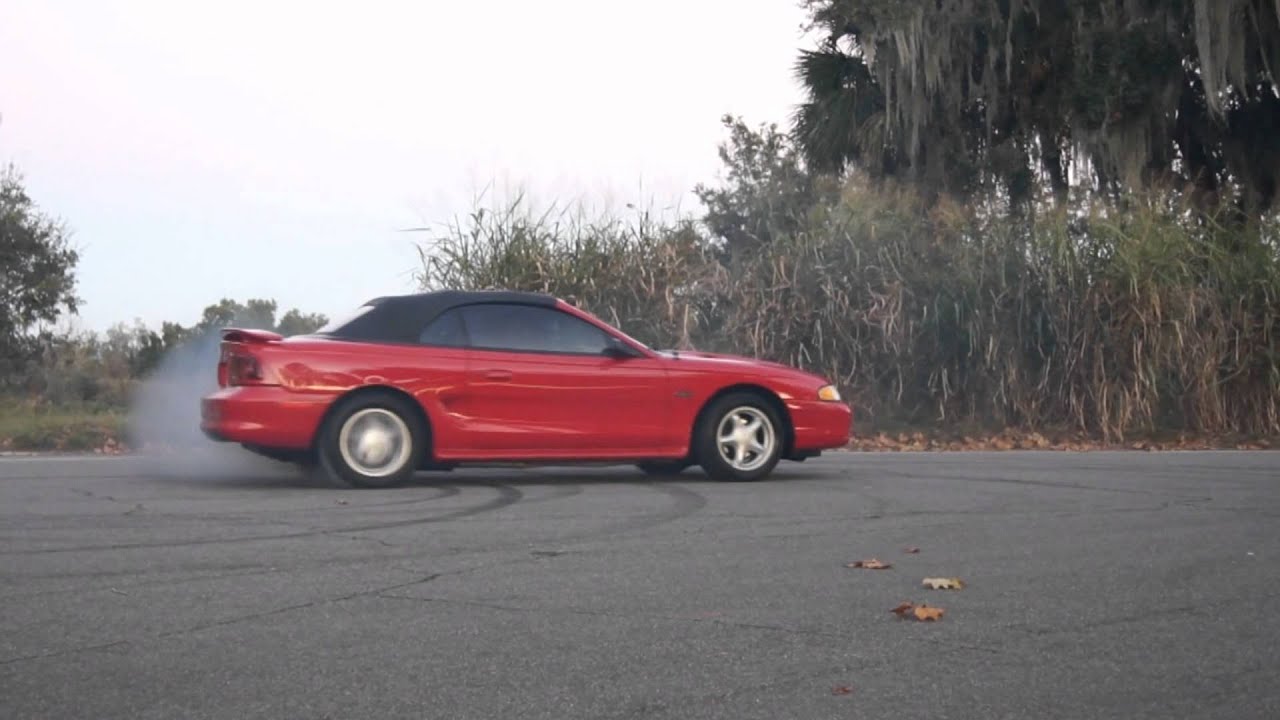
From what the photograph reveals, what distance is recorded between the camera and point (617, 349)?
1080 centimetres

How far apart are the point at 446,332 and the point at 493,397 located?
59 centimetres

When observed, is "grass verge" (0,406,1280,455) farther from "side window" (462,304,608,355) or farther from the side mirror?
"side window" (462,304,608,355)

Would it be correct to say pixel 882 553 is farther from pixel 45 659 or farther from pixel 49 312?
pixel 49 312

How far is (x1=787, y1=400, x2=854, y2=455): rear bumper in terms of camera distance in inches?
433

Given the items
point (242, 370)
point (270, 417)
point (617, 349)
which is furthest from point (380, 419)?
point (617, 349)

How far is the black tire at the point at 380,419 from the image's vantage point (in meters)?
10.1

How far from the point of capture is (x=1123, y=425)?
16281mm

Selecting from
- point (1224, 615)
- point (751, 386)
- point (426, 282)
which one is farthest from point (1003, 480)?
point (426, 282)

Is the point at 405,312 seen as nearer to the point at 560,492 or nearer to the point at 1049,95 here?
the point at 560,492

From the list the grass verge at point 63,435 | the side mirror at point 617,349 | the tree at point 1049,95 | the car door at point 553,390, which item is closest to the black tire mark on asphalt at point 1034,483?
the car door at point 553,390

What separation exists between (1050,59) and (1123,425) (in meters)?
9.28

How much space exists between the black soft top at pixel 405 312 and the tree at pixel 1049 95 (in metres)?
14.1

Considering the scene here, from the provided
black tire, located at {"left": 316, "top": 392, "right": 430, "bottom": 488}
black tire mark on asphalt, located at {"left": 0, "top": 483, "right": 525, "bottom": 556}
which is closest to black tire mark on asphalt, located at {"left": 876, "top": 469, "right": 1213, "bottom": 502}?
black tire mark on asphalt, located at {"left": 0, "top": 483, "right": 525, "bottom": 556}

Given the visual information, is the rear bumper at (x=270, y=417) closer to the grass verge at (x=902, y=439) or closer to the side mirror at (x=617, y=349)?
the side mirror at (x=617, y=349)
